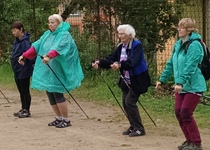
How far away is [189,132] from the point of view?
6.41 metres

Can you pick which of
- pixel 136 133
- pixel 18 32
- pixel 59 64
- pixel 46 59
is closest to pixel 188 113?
pixel 136 133

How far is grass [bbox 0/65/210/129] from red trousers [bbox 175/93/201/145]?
5.18 ft

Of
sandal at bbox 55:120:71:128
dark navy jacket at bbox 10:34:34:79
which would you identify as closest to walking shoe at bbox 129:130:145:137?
sandal at bbox 55:120:71:128

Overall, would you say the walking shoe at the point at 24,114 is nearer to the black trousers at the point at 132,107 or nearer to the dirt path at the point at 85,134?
the dirt path at the point at 85,134

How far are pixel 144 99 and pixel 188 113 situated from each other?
408 centimetres

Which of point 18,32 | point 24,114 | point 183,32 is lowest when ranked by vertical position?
point 24,114

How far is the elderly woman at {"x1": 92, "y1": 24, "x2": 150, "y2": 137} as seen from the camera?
7082mm

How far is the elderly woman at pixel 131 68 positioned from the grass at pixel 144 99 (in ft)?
3.69

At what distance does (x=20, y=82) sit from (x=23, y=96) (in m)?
0.28

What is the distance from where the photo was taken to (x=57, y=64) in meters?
8.02

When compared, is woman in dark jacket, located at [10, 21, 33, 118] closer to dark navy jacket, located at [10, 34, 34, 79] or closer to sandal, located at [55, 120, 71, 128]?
dark navy jacket, located at [10, 34, 34, 79]

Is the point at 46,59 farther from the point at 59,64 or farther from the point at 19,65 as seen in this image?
the point at 19,65

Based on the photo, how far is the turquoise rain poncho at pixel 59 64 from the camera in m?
7.89

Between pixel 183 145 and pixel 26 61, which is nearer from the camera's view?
pixel 183 145
